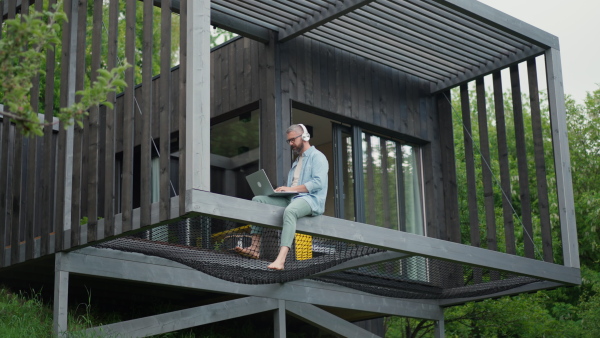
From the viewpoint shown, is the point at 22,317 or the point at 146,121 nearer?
the point at 146,121

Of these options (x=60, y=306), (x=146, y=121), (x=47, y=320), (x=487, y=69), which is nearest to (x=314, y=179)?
(x=146, y=121)

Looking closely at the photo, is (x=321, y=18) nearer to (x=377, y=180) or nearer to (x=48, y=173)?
(x=377, y=180)

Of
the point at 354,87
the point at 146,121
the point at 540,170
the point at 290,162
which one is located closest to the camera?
the point at 146,121

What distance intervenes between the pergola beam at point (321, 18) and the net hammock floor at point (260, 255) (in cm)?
249

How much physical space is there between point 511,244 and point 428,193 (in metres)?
1.67

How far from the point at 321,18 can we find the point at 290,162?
71.3 inches

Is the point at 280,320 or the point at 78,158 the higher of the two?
the point at 78,158

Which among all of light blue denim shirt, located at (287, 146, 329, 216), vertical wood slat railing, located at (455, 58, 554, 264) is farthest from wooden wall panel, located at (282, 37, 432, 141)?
light blue denim shirt, located at (287, 146, 329, 216)

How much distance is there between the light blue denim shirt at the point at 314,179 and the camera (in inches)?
302

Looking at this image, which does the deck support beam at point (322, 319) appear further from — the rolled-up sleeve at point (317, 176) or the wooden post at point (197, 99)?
the wooden post at point (197, 99)

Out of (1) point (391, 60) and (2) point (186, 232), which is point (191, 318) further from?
(1) point (391, 60)

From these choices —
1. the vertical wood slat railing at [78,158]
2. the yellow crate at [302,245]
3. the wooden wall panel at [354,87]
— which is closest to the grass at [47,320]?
the vertical wood slat railing at [78,158]

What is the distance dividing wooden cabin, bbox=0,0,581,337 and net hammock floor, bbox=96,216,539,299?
1.2 inches

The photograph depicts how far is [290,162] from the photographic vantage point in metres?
10.6
